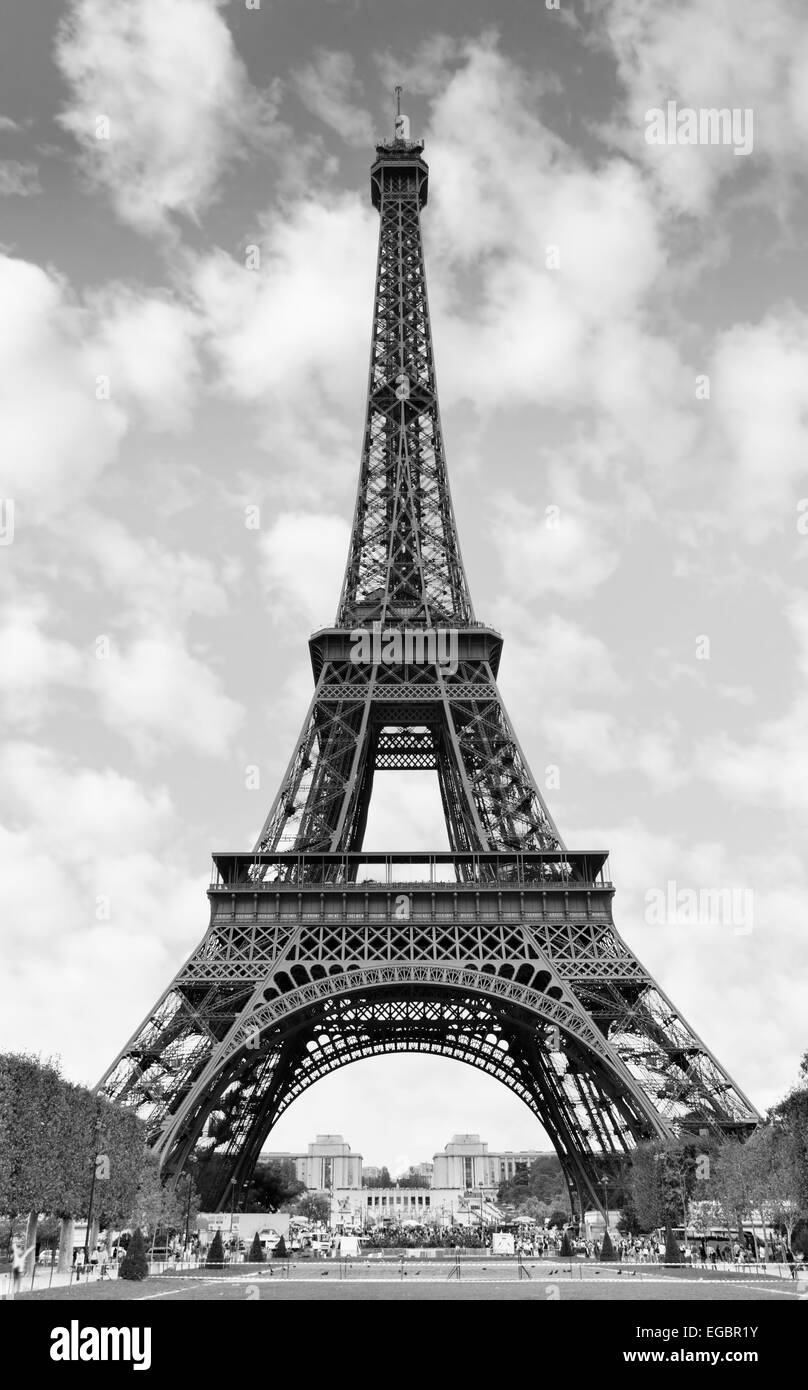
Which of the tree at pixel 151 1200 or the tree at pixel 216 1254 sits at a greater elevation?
the tree at pixel 151 1200

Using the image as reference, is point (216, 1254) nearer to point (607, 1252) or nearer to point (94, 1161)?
point (94, 1161)

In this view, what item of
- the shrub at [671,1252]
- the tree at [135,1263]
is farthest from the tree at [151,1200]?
the shrub at [671,1252]

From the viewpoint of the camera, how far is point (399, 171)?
279 ft

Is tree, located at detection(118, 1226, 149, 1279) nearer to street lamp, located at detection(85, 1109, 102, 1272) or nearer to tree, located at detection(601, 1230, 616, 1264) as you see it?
street lamp, located at detection(85, 1109, 102, 1272)

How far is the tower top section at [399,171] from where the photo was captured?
84.4m

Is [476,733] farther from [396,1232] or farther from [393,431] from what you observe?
[396,1232]

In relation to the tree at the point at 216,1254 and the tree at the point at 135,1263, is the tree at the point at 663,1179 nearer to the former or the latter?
the tree at the point at 216,1254

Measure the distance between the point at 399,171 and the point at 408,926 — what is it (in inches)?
2390

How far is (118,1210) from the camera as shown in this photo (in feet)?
161

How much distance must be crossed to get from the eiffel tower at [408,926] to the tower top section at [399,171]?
8.37 m

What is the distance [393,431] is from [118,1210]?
5081cm

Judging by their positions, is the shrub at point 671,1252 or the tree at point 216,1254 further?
the tree at point 216,1254

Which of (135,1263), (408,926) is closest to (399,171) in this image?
(408,926)

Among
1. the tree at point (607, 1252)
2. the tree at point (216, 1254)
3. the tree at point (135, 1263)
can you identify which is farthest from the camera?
the tree at point (216, 1254)
